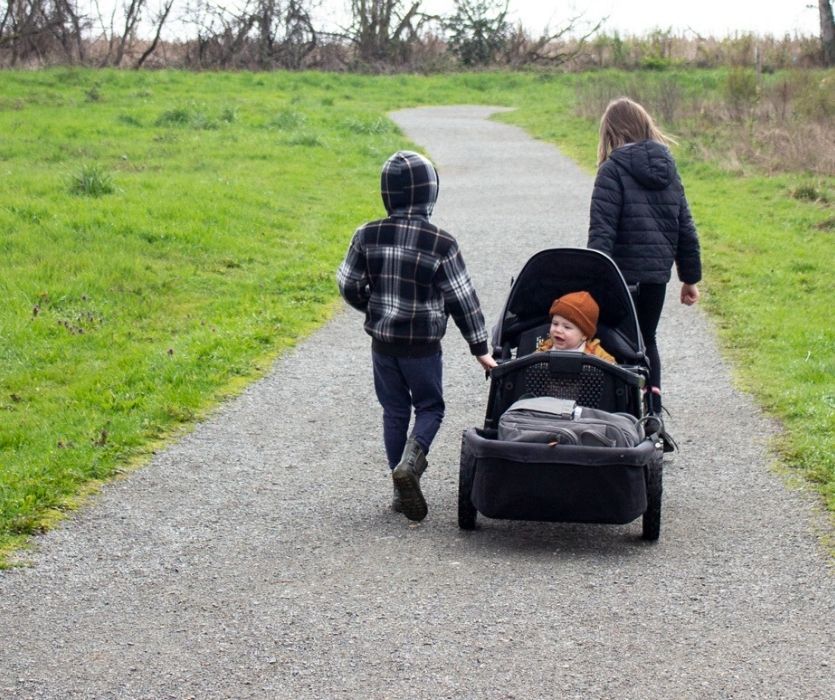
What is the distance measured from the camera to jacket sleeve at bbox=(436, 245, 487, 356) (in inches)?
228

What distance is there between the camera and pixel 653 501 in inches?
216

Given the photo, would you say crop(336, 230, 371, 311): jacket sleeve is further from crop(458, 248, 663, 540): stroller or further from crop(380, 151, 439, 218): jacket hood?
crop(458, 248, 663, 540): stroller

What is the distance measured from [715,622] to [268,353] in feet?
18.3

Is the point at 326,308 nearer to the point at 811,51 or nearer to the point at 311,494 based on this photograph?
the point at 311,494

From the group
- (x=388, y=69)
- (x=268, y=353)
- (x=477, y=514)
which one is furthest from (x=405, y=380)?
(x=388, y=69)

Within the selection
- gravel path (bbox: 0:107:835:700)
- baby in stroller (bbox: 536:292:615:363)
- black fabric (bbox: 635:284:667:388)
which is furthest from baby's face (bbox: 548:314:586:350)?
black fabric (bbox: 635:284:667:388)

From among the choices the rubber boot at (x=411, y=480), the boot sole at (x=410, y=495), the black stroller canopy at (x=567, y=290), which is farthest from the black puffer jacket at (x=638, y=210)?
the boot sole at (x=410, y=495)

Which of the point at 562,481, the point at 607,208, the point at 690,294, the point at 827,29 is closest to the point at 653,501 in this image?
the point at 562,481

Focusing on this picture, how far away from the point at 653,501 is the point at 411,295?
1437 mm

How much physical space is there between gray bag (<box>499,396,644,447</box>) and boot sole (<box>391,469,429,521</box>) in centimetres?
49

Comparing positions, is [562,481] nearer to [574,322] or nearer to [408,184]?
[574,322]

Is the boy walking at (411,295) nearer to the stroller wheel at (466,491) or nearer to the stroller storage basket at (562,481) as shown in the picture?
the stroller wheel at (466,491)

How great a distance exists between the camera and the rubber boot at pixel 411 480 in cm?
571

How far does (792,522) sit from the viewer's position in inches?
229
